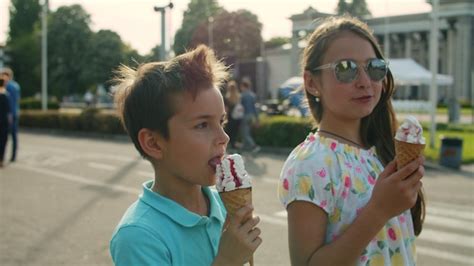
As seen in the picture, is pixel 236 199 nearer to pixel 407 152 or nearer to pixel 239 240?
pixel 239 240

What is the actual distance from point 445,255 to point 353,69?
417 centimetres

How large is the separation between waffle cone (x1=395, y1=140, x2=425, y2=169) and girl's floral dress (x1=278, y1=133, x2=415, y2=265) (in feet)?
0.84

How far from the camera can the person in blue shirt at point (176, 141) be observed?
5.60ft

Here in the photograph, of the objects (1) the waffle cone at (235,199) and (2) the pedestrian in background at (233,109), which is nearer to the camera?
(1) the waffle cone at (235,199)

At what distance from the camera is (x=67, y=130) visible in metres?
23.7

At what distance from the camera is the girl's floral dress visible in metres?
1.93

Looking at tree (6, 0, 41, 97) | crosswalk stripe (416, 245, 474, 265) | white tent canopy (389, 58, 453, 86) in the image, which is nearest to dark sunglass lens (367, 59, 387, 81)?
crosswalk stripe (416, 245, 474, 265)

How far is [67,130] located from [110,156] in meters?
10.2

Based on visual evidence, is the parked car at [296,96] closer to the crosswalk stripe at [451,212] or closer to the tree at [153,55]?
the tree at [153,55]

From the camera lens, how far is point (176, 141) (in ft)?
5.76

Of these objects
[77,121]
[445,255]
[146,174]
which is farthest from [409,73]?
[445,255]

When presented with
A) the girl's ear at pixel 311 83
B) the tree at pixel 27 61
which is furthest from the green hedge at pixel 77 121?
the tree at pixel 27 61

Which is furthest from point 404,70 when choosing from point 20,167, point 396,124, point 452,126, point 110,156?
point 396,124

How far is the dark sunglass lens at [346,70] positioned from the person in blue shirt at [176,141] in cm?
49
